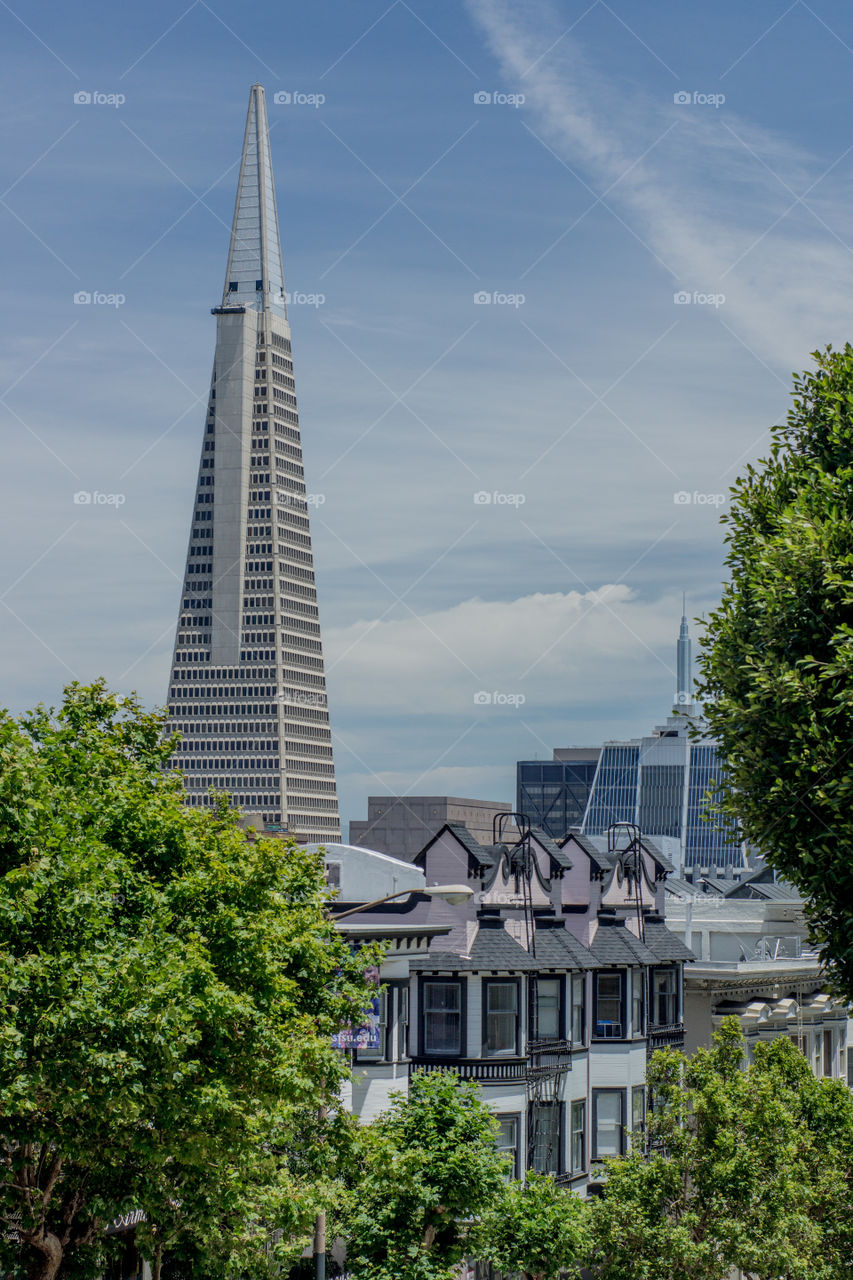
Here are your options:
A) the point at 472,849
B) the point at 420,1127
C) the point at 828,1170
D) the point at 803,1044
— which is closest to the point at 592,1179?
the point at 828,1170

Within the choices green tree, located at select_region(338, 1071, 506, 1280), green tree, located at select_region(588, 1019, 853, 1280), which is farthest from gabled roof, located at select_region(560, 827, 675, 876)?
green tree, located at select_region(338, 1071, 506, 1280)

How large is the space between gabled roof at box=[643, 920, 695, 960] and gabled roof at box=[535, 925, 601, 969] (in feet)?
14.5

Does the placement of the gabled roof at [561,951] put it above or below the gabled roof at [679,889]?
below

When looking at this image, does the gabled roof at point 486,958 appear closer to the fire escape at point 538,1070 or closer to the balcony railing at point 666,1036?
the fire escape at point 538,1070

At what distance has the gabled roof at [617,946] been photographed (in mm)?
50125

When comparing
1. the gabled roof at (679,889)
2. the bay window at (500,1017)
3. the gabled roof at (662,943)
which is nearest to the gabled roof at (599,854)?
the gabled roof at (662,943)

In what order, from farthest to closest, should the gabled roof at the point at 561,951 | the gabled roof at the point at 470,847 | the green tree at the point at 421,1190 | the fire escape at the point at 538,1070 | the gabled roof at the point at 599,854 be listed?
the gabled roof at the point at 599,854, the gabled roof at the point at 561,951, the gabled roof at the point at 470,847, the fire escape at the point at 538,1070, the green tree at the point at 421,1190

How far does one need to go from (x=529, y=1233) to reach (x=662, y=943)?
20161 mm

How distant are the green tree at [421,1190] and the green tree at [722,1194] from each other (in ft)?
20.1

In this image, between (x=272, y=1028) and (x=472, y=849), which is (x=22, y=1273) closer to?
(x=272, y=1028)

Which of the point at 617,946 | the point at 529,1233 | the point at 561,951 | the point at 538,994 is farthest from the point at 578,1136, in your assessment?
the point at 529,1233

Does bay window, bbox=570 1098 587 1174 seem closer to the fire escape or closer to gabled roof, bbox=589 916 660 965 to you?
the fire escape

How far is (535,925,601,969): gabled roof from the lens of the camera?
151ft

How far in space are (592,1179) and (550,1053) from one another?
15.1 ft
